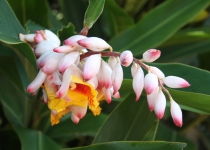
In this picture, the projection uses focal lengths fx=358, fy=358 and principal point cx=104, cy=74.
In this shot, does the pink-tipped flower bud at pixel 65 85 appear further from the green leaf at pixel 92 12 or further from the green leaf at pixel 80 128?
the green leaf at pixel 80 128

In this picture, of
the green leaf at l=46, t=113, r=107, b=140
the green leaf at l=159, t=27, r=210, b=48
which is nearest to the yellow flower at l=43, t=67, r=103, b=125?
the green leaf at l=46, t=113, r=107, b=140

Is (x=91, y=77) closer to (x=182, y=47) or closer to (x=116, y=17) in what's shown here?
(x=116, y=17)

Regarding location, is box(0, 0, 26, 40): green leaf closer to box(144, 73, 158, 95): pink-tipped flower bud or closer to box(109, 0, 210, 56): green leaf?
box(144, 73, 158, 95): pink-tipped flower bud

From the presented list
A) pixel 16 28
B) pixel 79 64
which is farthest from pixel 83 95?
pixel 16 28

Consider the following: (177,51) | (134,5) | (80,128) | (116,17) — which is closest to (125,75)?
(80,128)

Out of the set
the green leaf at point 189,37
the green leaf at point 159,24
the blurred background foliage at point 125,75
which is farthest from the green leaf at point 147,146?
the green leaf at point 189,37
